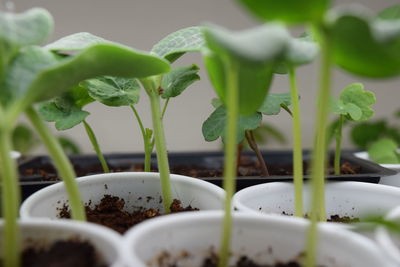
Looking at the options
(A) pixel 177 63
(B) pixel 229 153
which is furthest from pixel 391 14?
(A) pixel 177 63

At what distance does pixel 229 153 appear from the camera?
1.14 ft

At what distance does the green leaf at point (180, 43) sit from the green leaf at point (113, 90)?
90 mm

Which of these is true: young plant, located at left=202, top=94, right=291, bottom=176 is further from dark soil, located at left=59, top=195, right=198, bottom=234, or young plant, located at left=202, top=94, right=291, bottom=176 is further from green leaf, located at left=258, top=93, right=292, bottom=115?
dark soil, located at left=59, top=195, right=198, bottom=234

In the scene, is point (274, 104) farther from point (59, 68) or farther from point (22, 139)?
point (22, 139)

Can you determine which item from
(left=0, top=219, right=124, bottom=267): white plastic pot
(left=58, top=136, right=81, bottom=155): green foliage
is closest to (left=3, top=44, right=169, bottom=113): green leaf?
(left=0, top=219, right=124, bottom=267): white plastic pot

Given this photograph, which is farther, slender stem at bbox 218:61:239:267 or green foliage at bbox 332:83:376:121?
green foliage at bbox 332:83:376:121

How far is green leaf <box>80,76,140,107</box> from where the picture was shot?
624mm

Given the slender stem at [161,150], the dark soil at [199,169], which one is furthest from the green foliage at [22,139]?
the slender stem at [161,150]

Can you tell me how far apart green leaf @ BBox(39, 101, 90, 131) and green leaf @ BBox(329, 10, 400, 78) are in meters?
0.46

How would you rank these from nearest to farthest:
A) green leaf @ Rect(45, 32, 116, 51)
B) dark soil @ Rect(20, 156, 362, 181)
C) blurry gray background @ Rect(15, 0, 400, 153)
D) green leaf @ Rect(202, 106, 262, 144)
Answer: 1. green leaf @ Rect(45, 32, 116, 51)
2. green leaf @ Rect(202, 106, 262, 144)
3. dark soil @ Rect(20, 156, 362, 181)
4. blurry gray background @ Rect(15, 0, 400, 153)

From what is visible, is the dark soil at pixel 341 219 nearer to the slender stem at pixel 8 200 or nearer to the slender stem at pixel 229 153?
the slender stem at pixel 229 153

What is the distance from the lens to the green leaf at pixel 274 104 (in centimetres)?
69

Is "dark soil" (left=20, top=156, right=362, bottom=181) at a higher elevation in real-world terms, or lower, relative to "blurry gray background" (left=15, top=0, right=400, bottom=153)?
lower

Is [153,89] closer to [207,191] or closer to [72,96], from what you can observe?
[207,191]
